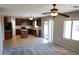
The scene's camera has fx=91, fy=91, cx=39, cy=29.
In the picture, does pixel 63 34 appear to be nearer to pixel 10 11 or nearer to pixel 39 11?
pixel 39 11

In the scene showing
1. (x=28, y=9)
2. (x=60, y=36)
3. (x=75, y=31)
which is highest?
(x=28, y=9)

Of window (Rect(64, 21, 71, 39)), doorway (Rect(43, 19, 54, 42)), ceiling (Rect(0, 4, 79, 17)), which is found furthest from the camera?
doorway (Rect(43, 19, 54, 42))

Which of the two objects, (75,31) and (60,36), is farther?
(60,36)

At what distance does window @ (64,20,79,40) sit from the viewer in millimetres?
1524

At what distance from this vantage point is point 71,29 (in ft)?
5.15

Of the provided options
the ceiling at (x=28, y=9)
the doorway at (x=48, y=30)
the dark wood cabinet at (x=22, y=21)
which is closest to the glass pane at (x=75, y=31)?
the ceiling at (x=28, y=9)

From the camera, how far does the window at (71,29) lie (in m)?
1.52

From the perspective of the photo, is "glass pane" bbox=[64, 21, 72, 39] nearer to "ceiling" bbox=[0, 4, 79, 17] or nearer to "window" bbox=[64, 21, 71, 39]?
"window" bbox=[64, 21, 71, 39]

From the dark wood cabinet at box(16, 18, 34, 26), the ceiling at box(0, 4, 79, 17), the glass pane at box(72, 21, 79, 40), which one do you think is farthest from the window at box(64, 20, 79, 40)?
the dark wood cabinet at box(16, 18, 34, 26)

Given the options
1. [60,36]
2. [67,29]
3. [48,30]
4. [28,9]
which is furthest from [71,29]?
[28,9]

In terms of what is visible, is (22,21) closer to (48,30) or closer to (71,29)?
(48,30)

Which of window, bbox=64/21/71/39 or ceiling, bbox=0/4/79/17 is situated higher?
ceiling, bbox=0/4/79/17

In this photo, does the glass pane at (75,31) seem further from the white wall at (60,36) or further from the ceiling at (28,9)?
the ceiling at (28,9)

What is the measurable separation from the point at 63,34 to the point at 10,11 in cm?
101
